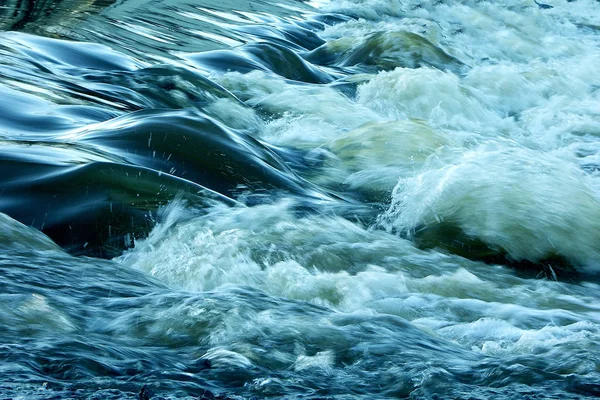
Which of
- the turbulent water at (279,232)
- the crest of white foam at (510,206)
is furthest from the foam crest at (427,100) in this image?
the crest of white foam at (510,206)

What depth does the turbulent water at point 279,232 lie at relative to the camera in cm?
273

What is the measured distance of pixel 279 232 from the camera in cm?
441

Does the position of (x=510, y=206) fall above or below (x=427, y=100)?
above

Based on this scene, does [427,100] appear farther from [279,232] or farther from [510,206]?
[279,232]

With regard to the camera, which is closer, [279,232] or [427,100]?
[279,232]

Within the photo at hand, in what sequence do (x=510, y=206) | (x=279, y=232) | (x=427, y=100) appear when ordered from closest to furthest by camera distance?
(x=279, y=232) < (x=510, y=206) < (x=427, y=100)

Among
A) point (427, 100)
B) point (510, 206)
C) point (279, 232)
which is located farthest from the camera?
point (427, 100)

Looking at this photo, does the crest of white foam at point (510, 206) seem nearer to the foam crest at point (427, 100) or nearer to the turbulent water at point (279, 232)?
the turbulent water at point (279, 232)

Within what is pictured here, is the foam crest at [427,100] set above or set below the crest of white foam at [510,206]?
below

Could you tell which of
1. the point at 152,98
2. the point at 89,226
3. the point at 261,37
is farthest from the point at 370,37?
the point at 89,226

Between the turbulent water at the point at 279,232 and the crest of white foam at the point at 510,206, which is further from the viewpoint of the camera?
the crest of white foam at the point at 510,206

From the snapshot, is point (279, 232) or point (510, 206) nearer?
point (279, 232)

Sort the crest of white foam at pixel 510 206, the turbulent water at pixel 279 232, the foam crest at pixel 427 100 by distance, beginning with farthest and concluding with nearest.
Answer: the foam crest at pixel 427 100
the crest of white foam at pixel 510 206
the turbulent water at pixel 279 232

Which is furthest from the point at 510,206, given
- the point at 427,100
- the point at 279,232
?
the point at 427,100
